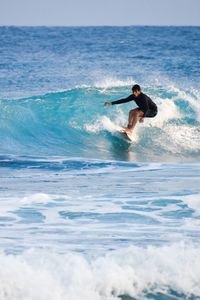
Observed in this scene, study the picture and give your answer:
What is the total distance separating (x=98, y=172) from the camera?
12.3 metres

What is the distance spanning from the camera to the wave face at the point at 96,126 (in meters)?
15.5

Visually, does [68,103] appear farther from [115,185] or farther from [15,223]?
[15,223]

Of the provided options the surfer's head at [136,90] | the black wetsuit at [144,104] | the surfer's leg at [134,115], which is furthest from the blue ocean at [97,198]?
the surfer's head at [136,90]

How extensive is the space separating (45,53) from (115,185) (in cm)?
3313

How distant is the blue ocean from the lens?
7.29m

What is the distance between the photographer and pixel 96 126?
17938mm

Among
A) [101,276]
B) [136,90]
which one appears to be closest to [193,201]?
[101,276]

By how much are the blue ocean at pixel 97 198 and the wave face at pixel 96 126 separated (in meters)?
0.03

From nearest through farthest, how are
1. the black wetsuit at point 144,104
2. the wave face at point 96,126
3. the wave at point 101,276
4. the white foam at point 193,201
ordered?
1. the wave at point 101,276
2. the white foam at point 193,201
3. the black wetsuit at point 144,104
4. the wave face at point 96,126

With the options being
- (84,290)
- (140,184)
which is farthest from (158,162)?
(84,290)

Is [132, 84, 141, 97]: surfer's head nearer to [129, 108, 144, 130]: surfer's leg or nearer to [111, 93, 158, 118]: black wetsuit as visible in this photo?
[111, 93, 158, 118]: black wetsuit

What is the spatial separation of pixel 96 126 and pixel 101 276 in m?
10.8

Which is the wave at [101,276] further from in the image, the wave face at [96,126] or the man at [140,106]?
the man at [140,106]

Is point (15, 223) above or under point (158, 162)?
under
